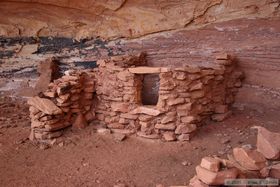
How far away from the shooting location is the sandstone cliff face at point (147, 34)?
6.12 m

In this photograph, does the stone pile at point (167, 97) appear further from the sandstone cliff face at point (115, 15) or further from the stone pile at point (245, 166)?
the stone pile at point (245, 166)

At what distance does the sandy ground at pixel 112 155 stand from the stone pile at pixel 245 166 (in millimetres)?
1120

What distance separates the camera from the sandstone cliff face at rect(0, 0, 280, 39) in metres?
6.28

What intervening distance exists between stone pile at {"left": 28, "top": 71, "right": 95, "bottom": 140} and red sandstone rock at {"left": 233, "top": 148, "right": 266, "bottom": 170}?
303cm

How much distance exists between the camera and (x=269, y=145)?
3.42 metres

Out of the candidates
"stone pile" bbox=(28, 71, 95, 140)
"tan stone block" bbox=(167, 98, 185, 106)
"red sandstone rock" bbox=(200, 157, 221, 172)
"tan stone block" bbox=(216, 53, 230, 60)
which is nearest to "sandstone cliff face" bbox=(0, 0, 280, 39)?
"tan stone block" bbox=(216, 53, 230, 60)

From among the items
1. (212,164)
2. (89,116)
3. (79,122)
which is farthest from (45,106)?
(212,164)

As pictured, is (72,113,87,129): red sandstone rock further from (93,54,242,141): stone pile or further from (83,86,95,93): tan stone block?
(83,86,95,93): tan stone block

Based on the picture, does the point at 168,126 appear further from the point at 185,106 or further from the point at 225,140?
the point at 225,140

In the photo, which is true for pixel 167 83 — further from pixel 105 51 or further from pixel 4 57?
pixel 4 57

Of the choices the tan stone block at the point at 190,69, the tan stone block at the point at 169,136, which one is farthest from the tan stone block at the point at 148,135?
the tan stone block at the point at 190,69

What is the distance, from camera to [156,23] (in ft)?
22.2

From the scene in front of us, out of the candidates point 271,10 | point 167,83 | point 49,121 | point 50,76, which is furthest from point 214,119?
point 50,76

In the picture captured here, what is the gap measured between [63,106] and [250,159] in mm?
3259
